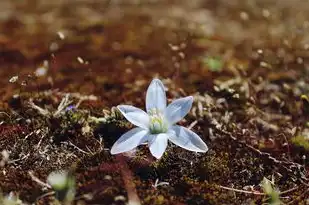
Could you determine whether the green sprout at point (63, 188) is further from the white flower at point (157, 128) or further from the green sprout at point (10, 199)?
the white flower at point (157, 128)

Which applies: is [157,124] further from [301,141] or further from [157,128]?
[301,141]

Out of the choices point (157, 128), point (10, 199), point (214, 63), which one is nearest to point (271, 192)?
point (157, 128)

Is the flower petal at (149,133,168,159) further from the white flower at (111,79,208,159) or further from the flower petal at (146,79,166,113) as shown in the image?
the flower petal at (146,79,166,113)

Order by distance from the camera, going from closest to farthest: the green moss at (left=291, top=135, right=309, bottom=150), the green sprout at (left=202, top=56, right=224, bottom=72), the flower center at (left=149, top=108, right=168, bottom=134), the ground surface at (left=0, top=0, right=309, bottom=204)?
the ground surface at (left=0, top=0, right=309, bottom=204)
the flower center at (left=149, top=108, right=168, bottom=134)
the green moss at (left=291, top=135, right=309, bottom=150)
the green sprout at (left=202, top=56, right=224, bottom=72)

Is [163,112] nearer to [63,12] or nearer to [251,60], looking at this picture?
[251,60]

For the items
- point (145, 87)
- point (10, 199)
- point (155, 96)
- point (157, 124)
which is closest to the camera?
point (10, 199)

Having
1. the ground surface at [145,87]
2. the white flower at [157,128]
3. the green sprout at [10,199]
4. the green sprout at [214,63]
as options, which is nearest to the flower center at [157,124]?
the white flower at [157,128]

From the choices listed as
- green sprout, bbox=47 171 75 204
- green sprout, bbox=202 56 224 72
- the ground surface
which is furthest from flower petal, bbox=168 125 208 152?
green sprout, bbox=202 56 224 72
